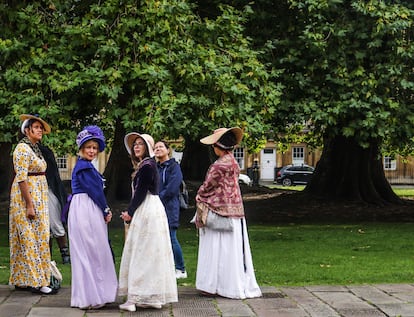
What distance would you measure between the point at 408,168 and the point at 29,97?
A: 51.2m

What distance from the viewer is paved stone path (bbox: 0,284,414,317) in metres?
7.99

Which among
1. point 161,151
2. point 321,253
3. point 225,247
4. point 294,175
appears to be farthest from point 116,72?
point 294,175

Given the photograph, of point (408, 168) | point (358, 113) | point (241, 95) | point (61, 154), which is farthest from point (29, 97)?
point (408, 168)

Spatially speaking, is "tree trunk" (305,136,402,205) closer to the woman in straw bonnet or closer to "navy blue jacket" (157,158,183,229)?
"navy blue jacket" (157,158,183,229)

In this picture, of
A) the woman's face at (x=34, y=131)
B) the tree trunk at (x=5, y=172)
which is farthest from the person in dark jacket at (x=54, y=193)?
the tree trunk at (x=5, y=172)

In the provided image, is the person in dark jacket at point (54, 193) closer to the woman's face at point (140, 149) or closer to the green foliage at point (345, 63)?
the woman's face at point (140, 149)

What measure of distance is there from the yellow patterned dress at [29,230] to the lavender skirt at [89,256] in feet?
2.88

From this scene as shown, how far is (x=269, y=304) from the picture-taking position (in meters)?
8.49

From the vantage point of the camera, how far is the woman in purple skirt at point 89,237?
818 centimetres

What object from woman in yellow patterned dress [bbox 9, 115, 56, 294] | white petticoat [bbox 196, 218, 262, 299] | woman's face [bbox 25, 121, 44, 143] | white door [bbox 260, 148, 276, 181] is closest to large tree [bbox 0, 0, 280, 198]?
woman's face [bbox 25, 121, 44, 143]

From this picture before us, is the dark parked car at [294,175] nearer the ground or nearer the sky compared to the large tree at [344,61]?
nearer the ground

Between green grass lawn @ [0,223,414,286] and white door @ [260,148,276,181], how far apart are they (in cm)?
Answer: 4379

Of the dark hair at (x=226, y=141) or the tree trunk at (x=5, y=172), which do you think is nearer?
the dark hair at (x=226, y=141)

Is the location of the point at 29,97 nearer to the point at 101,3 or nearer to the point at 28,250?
the point at 101,3
